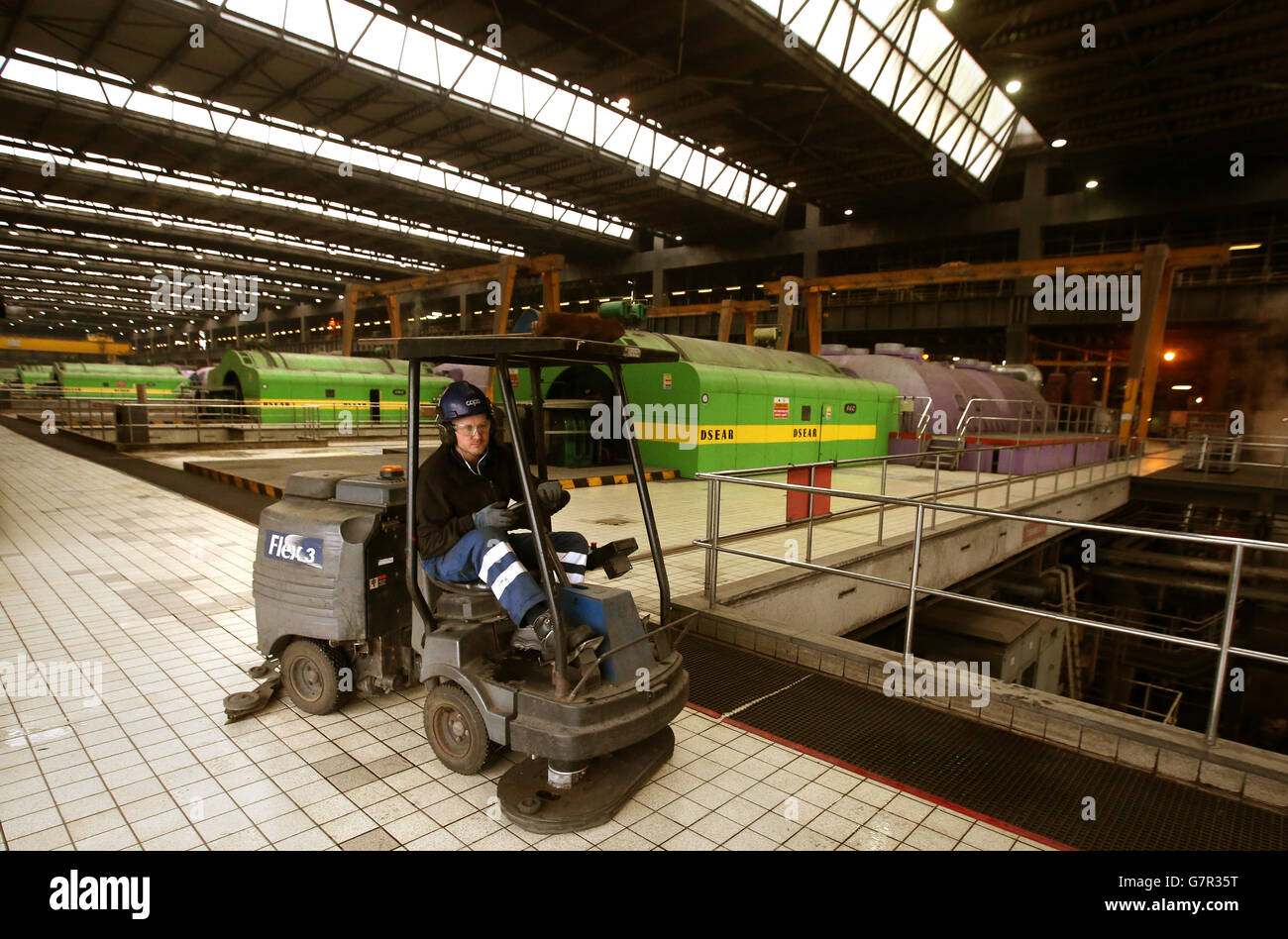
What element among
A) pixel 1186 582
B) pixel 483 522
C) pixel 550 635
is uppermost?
pixel 483 522

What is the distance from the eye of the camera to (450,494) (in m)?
2.77

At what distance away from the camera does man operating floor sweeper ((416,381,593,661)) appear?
250 cm

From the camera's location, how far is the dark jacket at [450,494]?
269 cm

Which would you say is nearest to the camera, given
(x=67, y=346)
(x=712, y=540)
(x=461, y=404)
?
(x=461, y=404)

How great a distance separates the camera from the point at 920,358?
17.6m

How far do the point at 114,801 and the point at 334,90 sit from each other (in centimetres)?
2005

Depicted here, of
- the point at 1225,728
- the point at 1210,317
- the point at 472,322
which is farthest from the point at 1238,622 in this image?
the point at 472,322
